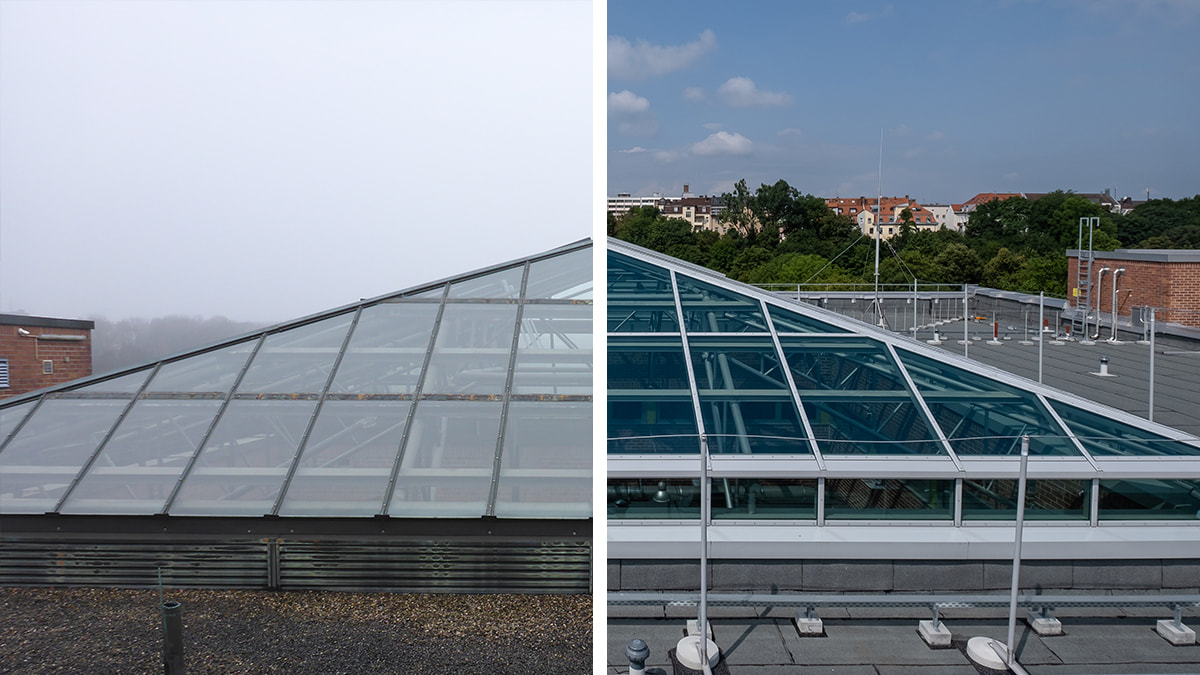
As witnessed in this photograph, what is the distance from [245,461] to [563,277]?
223 centimetres

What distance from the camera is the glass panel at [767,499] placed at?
3.49 m

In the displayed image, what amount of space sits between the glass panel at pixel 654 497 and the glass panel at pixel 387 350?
138 centimetres

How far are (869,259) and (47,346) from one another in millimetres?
24749

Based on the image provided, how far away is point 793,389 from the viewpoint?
154 inches

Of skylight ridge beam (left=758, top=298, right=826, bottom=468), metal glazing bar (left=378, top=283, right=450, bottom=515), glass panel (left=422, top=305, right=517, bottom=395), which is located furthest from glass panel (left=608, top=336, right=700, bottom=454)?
metal glazing bar (left=378, top=283, right=450, bottom=515)

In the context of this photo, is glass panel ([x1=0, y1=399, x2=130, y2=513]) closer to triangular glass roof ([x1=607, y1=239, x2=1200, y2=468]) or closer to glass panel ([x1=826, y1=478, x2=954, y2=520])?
triangular glass roof ([x1=607, y1=239, x2=1200, y2=468])

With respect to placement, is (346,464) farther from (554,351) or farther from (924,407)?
(924,407)

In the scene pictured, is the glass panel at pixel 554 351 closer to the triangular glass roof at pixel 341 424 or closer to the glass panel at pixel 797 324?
the triangular glass roof at pixel 341 424

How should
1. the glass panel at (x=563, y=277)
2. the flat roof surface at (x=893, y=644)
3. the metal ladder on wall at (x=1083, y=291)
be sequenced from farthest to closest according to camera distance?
1. the metal ladder on wall at (x=1083, y=291)
2. the glass panel at (x=563, y=277)
3. the flat roof surface at (x=893, y=644)

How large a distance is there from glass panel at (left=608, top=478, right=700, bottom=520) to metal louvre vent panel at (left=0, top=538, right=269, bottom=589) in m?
1.81

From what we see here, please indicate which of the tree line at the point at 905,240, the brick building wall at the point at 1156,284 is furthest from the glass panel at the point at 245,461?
the tree line at the point at 905,240

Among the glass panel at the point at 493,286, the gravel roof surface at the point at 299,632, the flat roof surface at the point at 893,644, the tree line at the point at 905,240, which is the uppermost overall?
the tree line at the point at 905,240

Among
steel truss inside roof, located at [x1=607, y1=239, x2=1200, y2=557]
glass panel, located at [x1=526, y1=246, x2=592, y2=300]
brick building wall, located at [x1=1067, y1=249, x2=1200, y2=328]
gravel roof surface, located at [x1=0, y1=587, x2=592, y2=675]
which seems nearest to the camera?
gravel roof surface, located at [x1=0, y1=587, x2=592, y2=675]

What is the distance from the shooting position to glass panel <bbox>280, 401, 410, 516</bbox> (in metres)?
3.73
